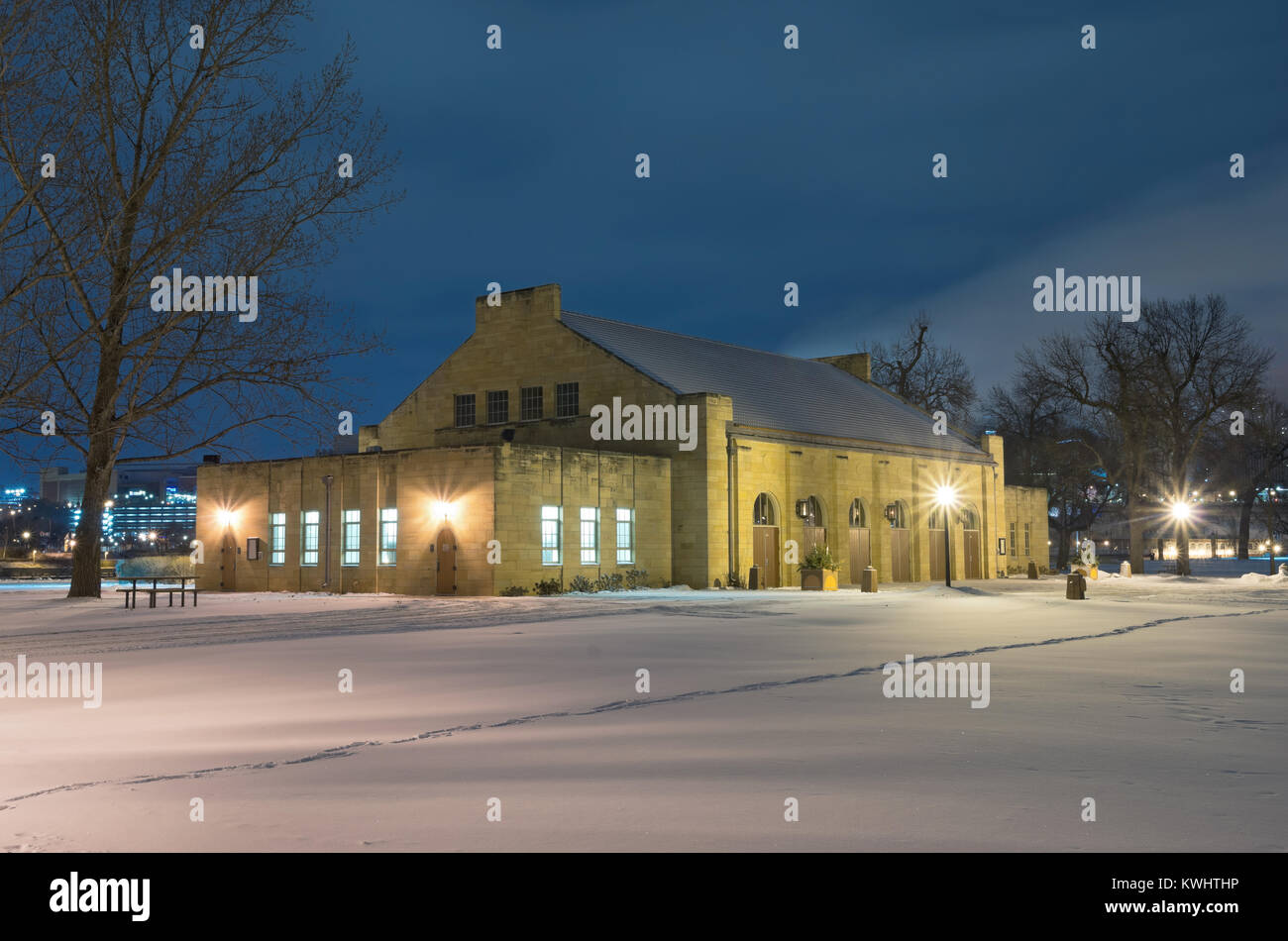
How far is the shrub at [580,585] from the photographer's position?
38531 millimetres

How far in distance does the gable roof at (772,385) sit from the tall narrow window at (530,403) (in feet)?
9.90

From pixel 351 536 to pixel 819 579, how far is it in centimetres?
1607

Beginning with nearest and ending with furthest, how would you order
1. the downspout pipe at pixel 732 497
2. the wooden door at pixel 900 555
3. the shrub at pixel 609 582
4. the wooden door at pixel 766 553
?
the shrub at pixel 609 582 < the downspout pipe at pixel 732 497 < the wooden door at pixel 766 553 < the wooden door at pixel 900 555

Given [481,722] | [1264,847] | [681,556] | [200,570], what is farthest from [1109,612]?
[200,570]

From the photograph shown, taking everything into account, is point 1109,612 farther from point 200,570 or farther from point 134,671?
point 200,570

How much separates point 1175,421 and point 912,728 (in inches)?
2123

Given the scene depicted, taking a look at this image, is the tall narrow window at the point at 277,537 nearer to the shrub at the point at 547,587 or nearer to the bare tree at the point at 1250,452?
the shrub at the point at 547,587

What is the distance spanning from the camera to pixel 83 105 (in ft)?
70.5

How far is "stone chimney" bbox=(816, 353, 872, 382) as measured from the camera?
62.6 meters

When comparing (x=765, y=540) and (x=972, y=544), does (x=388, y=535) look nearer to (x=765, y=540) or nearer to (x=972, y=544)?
(x=765, y=540)

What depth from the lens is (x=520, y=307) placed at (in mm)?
46375

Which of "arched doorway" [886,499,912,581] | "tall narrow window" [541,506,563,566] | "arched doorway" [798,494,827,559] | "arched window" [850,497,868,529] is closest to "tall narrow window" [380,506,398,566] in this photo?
"tall narrow window" [541,506,563,566]

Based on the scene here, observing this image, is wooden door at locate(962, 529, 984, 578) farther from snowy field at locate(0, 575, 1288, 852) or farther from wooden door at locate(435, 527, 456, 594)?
snowy field at locate(0, 575, 1288, 852)

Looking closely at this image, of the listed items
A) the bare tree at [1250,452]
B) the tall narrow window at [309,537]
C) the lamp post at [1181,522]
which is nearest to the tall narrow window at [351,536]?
the tall narrow window at [309,537]
